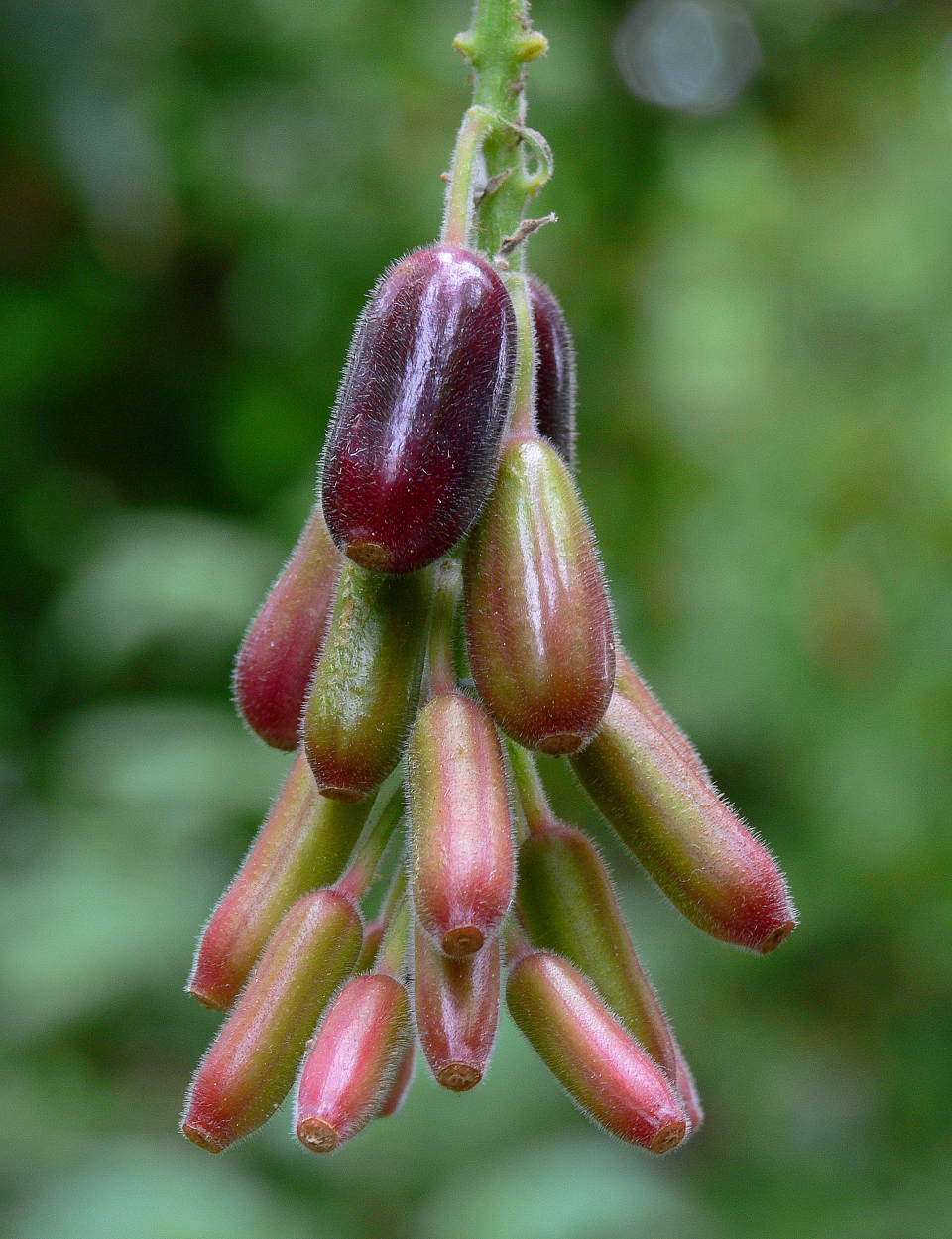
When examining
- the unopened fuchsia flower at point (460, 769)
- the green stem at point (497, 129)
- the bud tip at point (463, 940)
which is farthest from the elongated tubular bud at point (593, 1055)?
the green stem at point (497, 129)

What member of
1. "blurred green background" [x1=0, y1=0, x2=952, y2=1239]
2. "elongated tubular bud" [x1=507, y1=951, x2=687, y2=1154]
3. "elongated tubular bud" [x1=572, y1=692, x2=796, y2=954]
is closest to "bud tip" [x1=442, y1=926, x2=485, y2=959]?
"elongated tubular bud" [x1=507, y1=951, x2=687, y2=1154]

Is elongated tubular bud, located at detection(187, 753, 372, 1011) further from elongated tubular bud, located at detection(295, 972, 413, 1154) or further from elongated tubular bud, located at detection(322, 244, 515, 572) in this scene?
elongated tubular bud, located at detection(322, 244, 515, 572)

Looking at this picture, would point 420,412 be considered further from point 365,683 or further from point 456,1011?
point 456,1011

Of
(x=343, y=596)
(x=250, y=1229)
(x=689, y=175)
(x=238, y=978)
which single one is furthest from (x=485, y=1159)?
(x=689, y=175)

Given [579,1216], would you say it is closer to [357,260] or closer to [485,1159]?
[485,1159]

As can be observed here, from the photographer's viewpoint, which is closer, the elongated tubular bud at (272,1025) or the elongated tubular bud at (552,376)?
the elongated tubular bud at (272,1025)

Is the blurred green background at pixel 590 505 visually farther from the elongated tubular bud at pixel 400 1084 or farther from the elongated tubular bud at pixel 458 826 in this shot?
the elongated tubular bud at pixel 458 826

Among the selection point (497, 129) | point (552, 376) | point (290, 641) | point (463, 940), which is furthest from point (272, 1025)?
point (497, 129)
